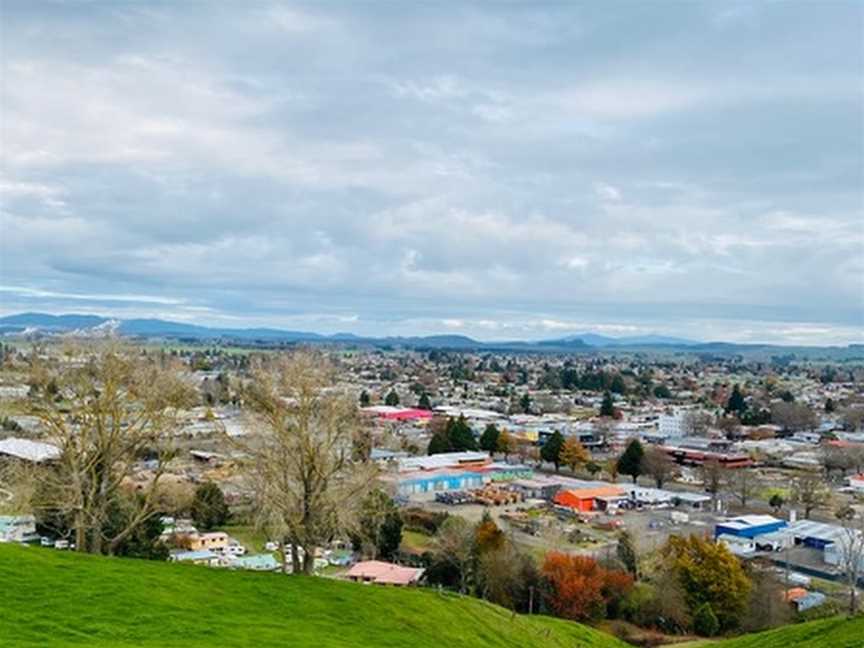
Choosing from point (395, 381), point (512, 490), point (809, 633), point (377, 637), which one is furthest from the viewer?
point (395, 381)

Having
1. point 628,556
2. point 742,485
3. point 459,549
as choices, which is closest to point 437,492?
point 742,485

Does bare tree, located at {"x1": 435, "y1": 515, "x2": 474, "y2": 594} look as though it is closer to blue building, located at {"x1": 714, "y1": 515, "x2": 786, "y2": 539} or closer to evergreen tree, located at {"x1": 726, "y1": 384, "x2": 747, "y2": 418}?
blue building, located at {"x1": 714, "y1": 515, "x2": 786, "y2": 539}

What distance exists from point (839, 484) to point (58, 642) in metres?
61.1

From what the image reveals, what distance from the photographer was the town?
17141mm

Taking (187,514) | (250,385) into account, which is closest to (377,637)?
(250,385)

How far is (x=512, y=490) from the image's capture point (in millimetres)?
54938

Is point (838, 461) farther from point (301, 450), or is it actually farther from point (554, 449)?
point (301, 450)

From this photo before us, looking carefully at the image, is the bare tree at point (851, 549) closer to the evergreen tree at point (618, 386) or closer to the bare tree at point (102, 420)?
the bare tree at point (102, 420)

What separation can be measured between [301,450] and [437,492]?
38774 mm

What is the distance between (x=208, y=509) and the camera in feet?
135

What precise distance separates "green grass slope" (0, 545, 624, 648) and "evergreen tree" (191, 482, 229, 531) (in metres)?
26.2

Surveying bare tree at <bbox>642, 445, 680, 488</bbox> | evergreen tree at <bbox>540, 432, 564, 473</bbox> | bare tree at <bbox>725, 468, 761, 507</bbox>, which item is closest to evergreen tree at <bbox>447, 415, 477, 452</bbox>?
evergreen tree at <bbox>540, 432, 564, 473</bbox>

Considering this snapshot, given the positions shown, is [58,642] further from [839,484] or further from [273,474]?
[839,484]

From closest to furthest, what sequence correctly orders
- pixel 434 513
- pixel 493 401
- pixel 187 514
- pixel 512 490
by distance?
pixel 187 514 → pixel 434 513 → pixel 512 490 → pixel 493 401
